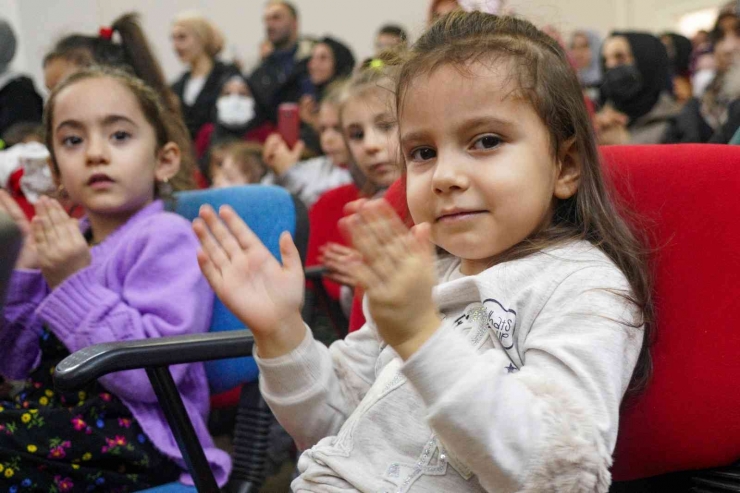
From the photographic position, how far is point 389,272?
86 cm

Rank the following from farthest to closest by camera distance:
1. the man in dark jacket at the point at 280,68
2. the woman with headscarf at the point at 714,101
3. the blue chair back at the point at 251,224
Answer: the man in dark jacket at the point at 280,68
the woman with headscarf at the point at 714,101
the blue chair back at the point at 251,224

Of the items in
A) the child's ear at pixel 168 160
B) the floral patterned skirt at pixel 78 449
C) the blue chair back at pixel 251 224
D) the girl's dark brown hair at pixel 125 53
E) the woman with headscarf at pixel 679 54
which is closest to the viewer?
the floral patterned skirt at pixel 78 449

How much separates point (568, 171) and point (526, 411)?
410 millimetres

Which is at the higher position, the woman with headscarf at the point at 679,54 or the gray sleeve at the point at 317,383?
the gray sleeve at the point at 317,383

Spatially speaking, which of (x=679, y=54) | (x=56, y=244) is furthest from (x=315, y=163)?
(x=679, y=54)

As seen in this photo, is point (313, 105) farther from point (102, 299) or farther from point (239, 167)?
point (102, 299)

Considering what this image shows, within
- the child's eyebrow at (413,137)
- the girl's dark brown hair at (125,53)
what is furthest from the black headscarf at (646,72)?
the child's eyebrow at (413,137)

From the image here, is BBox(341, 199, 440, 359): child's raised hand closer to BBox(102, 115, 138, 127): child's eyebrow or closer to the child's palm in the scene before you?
the child's palm

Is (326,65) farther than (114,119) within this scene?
Yes

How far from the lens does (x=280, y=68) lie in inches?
198

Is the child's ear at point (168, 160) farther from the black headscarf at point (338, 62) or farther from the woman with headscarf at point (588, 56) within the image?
the woman with headscarf at point (588, 56)

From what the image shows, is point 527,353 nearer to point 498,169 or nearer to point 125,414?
point 498,169

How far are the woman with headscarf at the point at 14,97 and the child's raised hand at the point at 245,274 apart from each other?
10.2ft

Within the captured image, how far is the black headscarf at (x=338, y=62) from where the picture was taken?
4773mm
